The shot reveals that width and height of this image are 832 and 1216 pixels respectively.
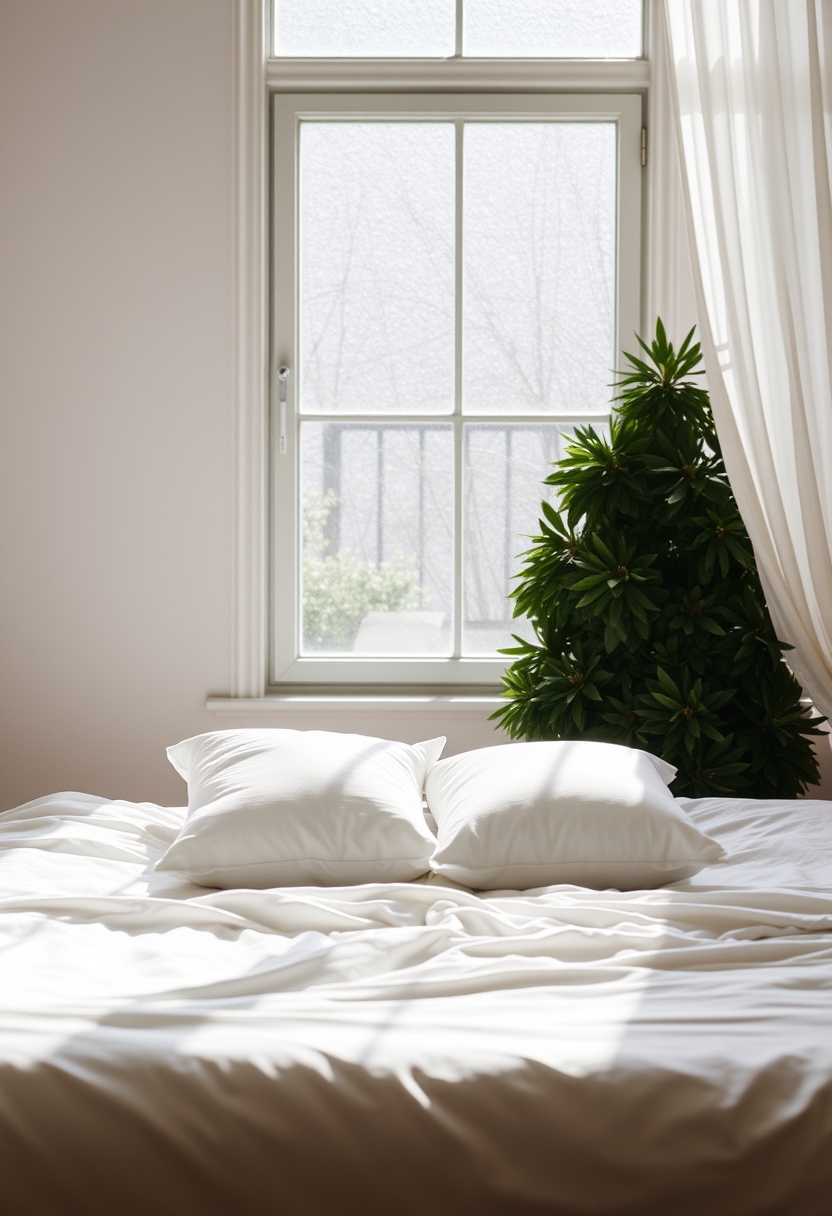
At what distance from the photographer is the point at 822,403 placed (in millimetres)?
2510

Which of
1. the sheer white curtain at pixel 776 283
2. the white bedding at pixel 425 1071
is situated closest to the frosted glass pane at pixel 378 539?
the sheer white curtain at pixel 776 283

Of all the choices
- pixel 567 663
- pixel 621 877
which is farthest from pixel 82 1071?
pixel 567 663

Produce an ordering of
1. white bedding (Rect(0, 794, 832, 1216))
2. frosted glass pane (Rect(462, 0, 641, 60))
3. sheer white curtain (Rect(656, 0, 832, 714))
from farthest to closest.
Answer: frosted glass pane (Rect(462, 0, 641, 60)) → sheer white curtain (Rect(656, 0, 832, 714)) → white bedding (Rect(0, 794, 832, 1216))

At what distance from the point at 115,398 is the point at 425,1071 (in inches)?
95.3

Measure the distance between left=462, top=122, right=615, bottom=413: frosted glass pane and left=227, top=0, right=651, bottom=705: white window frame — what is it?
0.27 feet

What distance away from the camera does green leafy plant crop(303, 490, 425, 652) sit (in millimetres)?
3107

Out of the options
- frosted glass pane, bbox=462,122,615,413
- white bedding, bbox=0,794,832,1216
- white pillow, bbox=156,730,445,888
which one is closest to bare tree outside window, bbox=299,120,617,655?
frosted glass pane, bbox=462,122,615,413

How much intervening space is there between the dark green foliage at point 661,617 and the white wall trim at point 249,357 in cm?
79

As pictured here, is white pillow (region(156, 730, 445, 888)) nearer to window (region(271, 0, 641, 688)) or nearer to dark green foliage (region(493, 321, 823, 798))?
dark green foliage (region(493, 321, 823, 798))

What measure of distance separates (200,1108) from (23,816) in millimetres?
1139

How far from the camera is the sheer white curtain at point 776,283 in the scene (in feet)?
8.23

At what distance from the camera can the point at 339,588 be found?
3.11 meters

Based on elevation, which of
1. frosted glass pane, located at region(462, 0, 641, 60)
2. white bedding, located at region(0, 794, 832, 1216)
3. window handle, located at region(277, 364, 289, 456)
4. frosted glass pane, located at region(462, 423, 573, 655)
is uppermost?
frosted glass pane, located at region(462, 0, 641, 60)

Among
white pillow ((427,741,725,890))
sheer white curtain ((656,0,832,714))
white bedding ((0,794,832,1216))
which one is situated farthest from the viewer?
sheer white curtain ((656,0,832,714))
